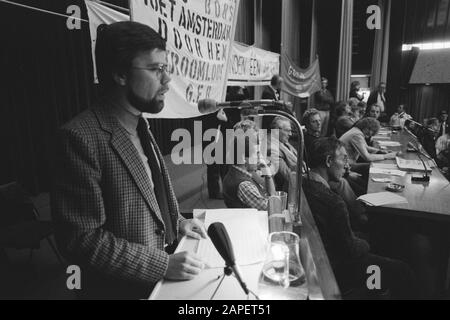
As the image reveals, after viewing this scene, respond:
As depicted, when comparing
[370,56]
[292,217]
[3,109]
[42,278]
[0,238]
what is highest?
[370,56]

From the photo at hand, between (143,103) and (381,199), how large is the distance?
2.18m

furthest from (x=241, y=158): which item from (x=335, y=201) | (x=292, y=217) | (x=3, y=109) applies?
(x=3, y=109)

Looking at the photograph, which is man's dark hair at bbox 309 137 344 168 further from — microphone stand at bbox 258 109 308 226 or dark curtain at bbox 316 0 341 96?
dark curtain at bbox 316 0 341 96

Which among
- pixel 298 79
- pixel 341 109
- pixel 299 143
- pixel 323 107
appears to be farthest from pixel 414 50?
pixel 299 143

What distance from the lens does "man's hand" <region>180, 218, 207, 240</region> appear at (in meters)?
1.33

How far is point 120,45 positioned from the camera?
110cm

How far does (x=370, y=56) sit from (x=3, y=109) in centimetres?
1080

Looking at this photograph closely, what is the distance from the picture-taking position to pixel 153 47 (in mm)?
1149

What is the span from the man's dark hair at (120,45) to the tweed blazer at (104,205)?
0.48 ft

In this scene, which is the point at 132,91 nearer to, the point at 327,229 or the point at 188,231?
the point at 188,231

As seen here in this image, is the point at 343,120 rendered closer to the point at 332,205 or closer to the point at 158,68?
the point at 332,205

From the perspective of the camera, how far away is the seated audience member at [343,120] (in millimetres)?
5113

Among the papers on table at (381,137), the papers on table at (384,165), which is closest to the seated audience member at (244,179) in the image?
the papers on table at (384,165)
